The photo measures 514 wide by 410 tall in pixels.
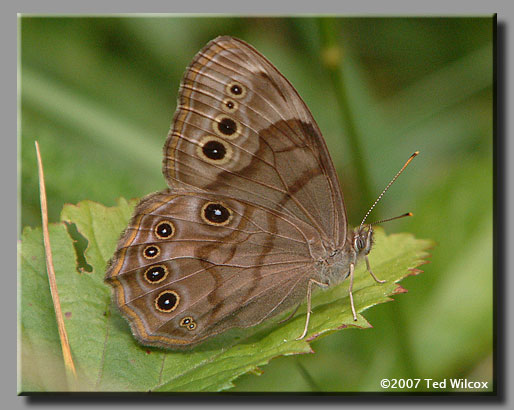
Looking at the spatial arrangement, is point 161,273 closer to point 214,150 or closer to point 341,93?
point 214,150

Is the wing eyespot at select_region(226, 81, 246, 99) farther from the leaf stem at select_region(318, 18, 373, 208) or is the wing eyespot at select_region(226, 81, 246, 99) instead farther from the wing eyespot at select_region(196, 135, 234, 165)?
the leaf stem at select_region(318, 18, 373, 208)

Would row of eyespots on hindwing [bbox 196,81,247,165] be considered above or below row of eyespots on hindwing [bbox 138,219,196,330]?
above

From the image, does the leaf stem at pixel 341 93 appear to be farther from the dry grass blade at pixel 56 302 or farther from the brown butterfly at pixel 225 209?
the dry grass blade at pixel 56 302

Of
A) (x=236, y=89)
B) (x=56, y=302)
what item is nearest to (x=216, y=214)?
(x=236, y=89)

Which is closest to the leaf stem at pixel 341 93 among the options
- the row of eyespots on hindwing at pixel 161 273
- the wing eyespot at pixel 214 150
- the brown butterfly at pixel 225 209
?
the brown butterfly at pixel 225 209

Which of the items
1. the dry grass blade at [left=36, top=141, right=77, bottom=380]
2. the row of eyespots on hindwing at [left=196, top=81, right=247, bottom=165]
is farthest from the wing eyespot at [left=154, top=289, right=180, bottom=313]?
the row of eyespots on hindwing at [left=196, top=81, right=247, bottom=165]

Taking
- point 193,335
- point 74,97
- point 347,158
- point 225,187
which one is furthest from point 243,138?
point 74,97
